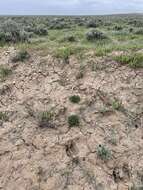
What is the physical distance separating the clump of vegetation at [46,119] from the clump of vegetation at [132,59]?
2.78 m

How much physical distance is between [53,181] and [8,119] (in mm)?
2404

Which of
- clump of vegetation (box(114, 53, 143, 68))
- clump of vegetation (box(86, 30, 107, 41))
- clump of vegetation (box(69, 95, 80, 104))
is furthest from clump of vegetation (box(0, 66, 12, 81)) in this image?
clump of vegetation (box(86, 30, 107, 41))

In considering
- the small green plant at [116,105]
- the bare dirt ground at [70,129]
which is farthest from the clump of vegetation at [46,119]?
the small green plant at [116,105]

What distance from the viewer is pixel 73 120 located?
366 inches

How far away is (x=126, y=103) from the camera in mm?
9711

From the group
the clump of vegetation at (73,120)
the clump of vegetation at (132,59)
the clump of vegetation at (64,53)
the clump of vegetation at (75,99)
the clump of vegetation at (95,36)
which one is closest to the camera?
the clump of vegetation at (73,120)

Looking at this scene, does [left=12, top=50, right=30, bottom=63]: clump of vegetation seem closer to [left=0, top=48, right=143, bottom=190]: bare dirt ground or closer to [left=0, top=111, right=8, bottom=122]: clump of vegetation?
[left=0, top=48, right=143, bottom=190]: bare dirt ground

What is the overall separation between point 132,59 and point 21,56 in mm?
3570

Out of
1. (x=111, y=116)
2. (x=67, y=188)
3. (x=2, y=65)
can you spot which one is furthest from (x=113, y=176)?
(x=2, y=65)

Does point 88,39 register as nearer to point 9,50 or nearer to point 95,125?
point 9,50

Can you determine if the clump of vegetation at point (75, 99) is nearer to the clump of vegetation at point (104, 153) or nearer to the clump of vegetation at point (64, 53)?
the clump of vegetation at point (64, 53)

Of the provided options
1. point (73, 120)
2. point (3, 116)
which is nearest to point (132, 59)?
point (73, 120)

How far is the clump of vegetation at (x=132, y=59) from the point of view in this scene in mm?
10500

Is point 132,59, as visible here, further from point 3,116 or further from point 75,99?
point 3,116
